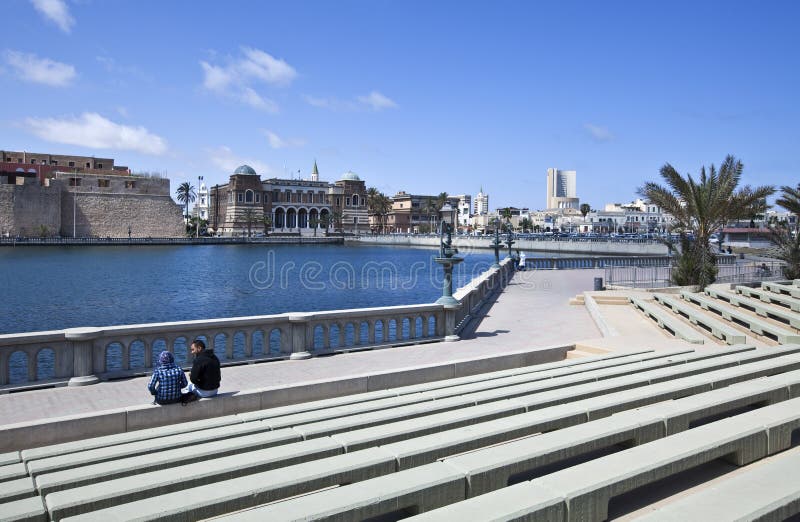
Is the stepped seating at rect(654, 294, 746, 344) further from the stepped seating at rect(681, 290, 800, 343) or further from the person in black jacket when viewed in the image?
the person in black jacket

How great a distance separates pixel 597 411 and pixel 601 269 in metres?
39.4

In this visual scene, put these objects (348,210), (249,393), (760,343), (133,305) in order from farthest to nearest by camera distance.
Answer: (348,210), (133,305), (760,343), (249,393)

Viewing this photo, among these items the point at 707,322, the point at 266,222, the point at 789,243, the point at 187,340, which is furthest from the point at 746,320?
the point at 266,222

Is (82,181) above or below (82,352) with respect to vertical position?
above

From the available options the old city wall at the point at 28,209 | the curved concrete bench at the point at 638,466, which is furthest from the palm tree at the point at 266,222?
the curved concrete bench at the point at 638,466

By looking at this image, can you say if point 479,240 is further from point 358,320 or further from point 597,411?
point 597,411

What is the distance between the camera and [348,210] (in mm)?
174000

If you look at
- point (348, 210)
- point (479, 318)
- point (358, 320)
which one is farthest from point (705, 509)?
point (348, 210)

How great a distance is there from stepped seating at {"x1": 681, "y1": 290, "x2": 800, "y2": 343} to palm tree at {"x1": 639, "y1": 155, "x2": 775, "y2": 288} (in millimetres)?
5916

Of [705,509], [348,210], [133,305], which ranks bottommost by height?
[133,305]

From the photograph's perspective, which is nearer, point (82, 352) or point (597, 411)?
point (597, 411)

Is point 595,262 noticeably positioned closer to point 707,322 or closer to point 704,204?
point 704,204

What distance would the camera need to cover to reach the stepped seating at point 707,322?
11.8 meters

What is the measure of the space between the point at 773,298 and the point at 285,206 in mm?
153482
